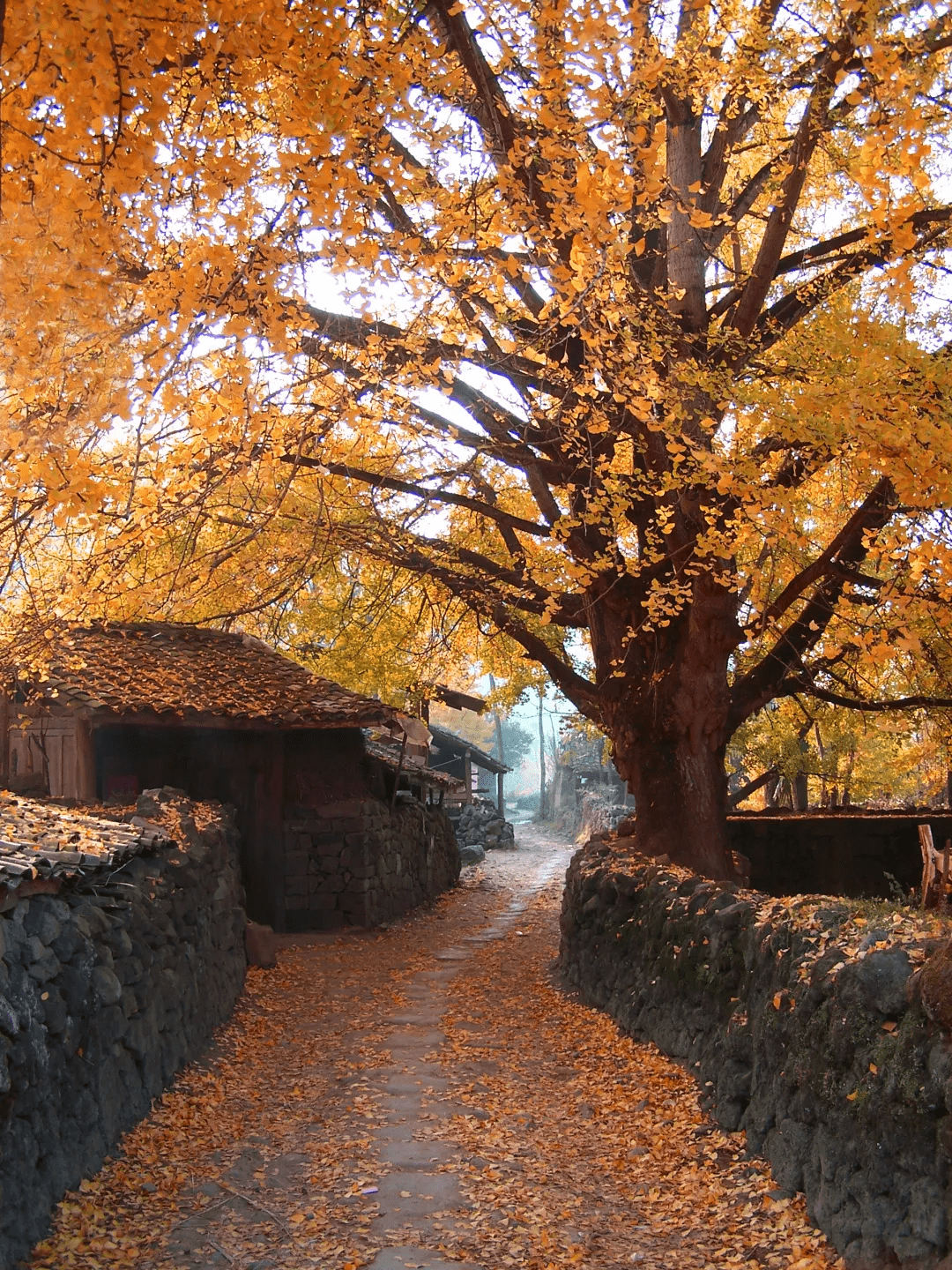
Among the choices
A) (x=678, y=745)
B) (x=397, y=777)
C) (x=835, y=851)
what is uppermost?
(x=678, y=745)

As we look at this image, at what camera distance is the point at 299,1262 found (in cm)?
492

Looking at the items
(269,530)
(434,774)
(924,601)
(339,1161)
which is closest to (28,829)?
(339,1161)

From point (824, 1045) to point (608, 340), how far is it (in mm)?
4282

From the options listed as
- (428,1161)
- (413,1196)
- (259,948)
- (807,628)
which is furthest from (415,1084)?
(807,628)

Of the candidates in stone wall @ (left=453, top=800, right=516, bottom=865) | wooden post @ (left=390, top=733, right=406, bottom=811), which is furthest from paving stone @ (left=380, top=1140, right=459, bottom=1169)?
stone wall @ (left=453, top=800, right=516, bottom=865)

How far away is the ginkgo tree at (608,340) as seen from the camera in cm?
474

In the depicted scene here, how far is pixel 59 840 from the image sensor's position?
6.27 metres

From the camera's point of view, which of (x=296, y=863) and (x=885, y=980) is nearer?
(x=885, y=980)

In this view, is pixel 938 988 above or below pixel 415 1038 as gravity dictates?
above

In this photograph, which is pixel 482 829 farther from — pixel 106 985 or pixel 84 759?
pixel 106 985

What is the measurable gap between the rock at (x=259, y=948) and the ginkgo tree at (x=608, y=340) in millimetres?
4324

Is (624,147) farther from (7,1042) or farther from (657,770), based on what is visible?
(657,770)

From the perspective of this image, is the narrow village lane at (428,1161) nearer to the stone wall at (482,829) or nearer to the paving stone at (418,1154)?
the paving stone at (418,1154)

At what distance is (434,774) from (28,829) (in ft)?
51.5
